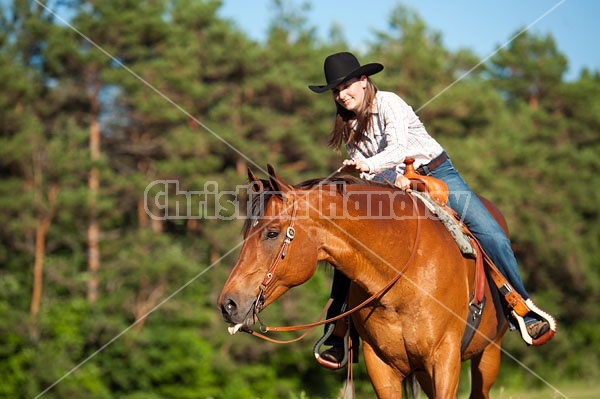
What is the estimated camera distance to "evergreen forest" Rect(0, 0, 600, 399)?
30.1m

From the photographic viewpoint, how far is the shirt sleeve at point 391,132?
607cm

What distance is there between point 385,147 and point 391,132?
0.28 meters

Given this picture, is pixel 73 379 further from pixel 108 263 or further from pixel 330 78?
pixel 330 78

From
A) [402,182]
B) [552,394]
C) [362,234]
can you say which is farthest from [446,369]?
[552,394]

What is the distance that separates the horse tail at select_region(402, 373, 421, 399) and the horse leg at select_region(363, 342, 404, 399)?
0.29 meters

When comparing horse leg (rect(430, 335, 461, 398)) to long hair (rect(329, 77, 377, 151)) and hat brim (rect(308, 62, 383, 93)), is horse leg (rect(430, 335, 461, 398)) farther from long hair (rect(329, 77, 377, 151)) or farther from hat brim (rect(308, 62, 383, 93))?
hat brim (rect(308, 62, 383, 93))

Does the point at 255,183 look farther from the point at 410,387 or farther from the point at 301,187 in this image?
the point at 410,387

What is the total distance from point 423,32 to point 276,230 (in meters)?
39.0

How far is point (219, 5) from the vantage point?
117 ft

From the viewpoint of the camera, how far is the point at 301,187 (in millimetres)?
5570

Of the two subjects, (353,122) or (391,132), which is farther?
(353,122)

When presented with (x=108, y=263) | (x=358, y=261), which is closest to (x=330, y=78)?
(x=358, y=261)

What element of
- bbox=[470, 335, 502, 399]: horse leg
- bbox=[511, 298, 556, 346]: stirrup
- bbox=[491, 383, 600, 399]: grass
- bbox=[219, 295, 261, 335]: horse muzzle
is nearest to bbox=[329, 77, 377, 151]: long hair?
bbox=[219, 295, 261, 335]: horse muzzle

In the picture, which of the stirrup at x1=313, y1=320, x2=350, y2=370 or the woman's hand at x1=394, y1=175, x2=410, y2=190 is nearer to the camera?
the woman's hand at x1=394, y1=175, x2=410, y2=190
